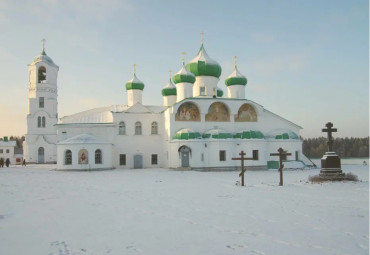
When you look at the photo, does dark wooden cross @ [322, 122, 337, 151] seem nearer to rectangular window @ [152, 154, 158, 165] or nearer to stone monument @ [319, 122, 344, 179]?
stone monument @ [319, 122, 344, 179]

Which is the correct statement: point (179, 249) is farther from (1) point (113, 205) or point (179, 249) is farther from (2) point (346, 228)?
(1) point (113, 205)

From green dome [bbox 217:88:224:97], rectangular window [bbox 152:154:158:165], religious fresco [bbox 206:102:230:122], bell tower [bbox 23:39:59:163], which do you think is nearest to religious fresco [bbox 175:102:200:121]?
religious fresco [bbox 206:102:230:122]

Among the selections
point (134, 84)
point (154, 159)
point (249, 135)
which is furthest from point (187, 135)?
point (134, 84)

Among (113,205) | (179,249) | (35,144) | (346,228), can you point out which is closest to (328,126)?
(346,228)

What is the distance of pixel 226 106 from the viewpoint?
29812 millimetres

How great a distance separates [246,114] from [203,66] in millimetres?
6089

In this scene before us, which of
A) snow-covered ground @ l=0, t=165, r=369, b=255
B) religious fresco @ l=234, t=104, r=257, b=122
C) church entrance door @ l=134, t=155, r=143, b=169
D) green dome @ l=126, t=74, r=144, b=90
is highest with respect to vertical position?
green dome @ l=126, t=74, r=144, b=90

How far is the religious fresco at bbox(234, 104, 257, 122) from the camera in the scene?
30281mm

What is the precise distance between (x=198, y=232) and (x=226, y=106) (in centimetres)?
2353

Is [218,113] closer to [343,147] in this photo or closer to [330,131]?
[330,131]

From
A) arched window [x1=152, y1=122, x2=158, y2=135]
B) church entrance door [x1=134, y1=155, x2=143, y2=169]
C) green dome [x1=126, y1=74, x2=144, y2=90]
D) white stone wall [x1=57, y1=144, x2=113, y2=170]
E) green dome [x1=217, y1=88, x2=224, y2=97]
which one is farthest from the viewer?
green dome [x1=217, y1=88, x2=224, y2=97]

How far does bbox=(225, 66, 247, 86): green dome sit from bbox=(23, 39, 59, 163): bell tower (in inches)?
846

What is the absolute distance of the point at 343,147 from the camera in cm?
8162

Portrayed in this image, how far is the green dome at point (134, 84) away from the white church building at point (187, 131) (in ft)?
0.34
